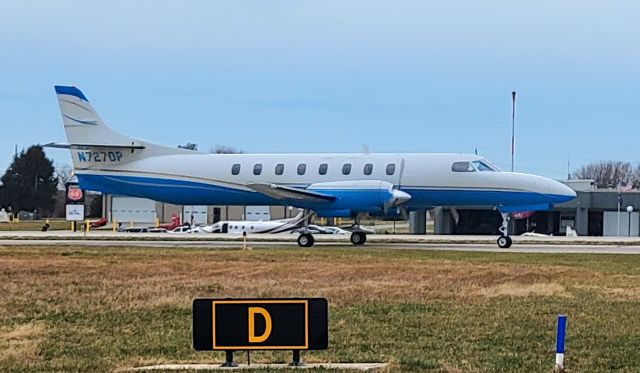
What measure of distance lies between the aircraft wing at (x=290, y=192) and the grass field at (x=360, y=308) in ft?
28.7

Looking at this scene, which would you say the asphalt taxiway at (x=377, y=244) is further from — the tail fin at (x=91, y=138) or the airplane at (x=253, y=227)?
the airplane at (x=253, y=227)

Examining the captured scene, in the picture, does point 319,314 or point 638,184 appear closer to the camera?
point 319,314

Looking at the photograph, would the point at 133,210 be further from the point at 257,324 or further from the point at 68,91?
the point at 257,324

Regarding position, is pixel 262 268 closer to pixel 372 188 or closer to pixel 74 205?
pixel 372 188

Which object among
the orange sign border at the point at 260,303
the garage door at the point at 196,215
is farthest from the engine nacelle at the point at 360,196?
the garage door at the point at 196,215

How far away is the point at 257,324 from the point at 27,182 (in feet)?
377

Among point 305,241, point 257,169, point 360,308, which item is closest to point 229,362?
point 360,308

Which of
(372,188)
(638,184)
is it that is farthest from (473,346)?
(638,184)

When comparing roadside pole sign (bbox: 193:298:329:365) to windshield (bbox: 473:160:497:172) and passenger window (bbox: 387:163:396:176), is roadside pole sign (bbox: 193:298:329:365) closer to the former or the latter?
passenger window (bbox: 387:163:396:176)

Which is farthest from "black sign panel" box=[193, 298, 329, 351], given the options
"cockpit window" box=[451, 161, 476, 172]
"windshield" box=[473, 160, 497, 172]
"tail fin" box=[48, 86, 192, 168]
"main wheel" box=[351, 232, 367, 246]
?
"tail fin" box=[48, 86, 192, 168]

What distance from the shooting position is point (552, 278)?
74.0 feet

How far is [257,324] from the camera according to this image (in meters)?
10.1

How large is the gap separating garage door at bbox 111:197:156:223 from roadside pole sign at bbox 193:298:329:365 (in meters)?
80.5

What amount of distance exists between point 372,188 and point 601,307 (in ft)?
69.7
